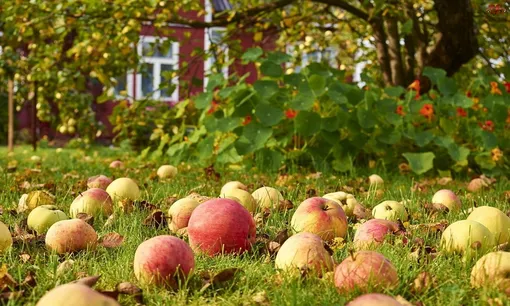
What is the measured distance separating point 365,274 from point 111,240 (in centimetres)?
104

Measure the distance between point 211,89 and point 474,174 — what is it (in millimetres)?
2376

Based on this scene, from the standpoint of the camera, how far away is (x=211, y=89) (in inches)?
229

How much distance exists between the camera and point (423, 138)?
5.13 meters

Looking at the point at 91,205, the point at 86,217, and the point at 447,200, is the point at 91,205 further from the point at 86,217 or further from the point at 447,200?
the point at 447,200

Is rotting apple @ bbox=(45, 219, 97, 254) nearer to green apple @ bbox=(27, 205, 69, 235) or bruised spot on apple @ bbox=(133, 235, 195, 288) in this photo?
green apple @ bbox=(27, 205, 69, 235)

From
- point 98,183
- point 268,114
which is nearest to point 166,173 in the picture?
point 268,114

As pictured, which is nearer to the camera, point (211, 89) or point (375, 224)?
point (375, 224)

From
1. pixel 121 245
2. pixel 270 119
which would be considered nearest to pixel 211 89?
pixel 270 119

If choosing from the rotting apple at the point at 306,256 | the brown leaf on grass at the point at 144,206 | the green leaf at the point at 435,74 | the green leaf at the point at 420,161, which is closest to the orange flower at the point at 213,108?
the green leaf at the point at 420,161

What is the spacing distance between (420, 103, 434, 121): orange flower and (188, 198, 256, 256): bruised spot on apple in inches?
133

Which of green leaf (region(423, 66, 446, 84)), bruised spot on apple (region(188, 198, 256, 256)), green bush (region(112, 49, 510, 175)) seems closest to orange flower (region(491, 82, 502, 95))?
green bush (region(112, 49, 510, 175))

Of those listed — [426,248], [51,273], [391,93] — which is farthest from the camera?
[391,93]

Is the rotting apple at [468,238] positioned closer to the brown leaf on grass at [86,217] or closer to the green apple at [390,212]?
the green apple at [390,212]

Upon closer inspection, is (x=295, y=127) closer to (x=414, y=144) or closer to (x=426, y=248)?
(x=414, y=144)
